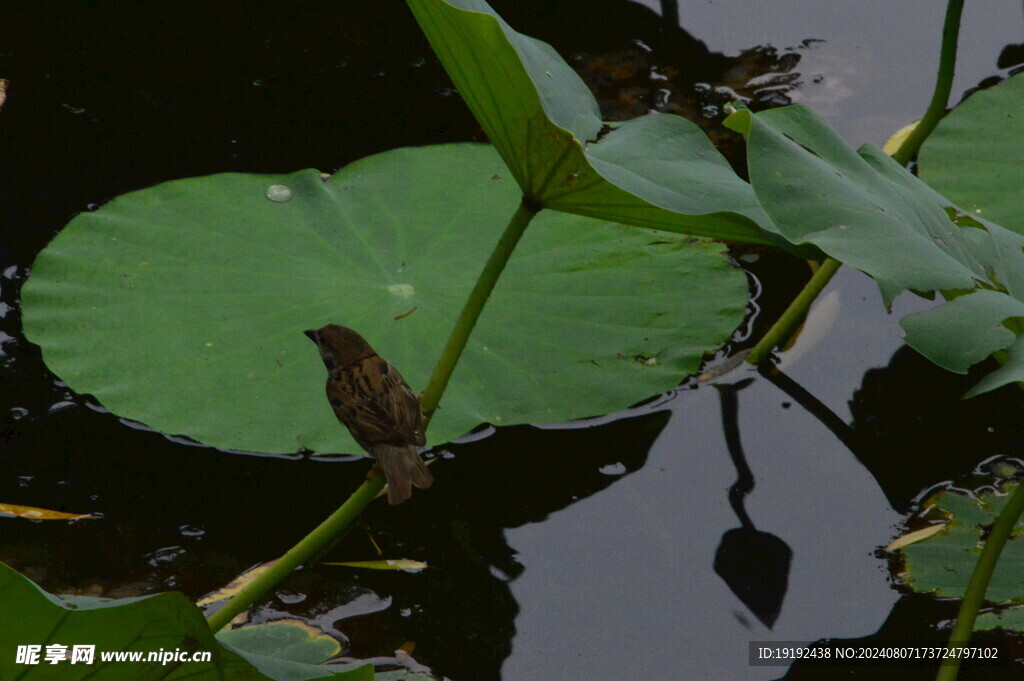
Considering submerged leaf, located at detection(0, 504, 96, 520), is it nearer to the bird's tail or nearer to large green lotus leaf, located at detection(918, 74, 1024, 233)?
the bird's tail

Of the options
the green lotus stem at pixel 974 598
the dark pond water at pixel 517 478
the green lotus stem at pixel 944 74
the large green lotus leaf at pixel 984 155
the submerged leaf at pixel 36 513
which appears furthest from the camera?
the large green lotus leaf at pixel 984 155

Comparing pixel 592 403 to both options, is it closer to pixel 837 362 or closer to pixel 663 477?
pixel 663 477

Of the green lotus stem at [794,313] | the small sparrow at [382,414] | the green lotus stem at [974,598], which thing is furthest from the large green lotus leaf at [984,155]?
the small sparrow at [382,414]

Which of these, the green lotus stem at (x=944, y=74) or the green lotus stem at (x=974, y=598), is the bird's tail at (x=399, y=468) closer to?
the green lotus stem at (x=974, y=598)

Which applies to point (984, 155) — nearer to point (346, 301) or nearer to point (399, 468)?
point (346, 301)

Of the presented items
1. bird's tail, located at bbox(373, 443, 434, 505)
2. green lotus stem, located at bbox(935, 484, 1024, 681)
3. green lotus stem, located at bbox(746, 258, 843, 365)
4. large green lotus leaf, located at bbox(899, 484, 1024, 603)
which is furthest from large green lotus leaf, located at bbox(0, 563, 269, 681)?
green lotus stem, located at bbox(746, 258, 843, 365)

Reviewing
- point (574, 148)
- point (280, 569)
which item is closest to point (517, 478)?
point (280, 569)

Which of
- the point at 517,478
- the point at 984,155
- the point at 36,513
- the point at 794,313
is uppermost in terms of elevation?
the point at 984,155
